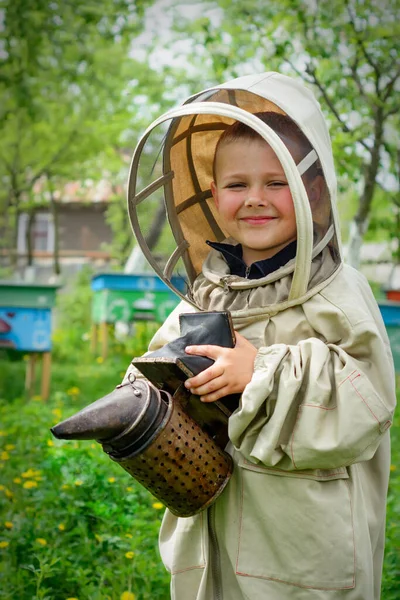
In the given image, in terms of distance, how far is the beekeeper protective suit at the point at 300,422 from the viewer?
1.72 metres

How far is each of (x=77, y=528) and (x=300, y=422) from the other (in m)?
1.73

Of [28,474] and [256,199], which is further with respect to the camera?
[28,474]

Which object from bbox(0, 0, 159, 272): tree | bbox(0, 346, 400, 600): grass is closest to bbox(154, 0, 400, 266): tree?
bbox(0, 0, 159, 272): tree

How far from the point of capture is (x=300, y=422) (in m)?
1.72

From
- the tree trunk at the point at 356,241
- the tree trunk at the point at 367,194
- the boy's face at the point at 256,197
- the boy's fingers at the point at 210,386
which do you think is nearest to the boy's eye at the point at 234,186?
the boy's face at the point at 256,197

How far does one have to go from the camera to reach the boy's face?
197cm

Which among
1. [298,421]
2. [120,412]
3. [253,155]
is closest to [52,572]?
[120,412]

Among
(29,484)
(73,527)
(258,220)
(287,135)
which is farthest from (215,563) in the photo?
(29,484)

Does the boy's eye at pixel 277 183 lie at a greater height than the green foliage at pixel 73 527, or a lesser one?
greater

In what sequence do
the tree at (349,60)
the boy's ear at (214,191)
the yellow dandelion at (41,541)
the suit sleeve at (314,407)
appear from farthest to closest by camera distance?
the tree at (349,60)
the yellow dandelion at (41,541)
the boy's ear at (214,191)
the suit sleeve at (314,407)

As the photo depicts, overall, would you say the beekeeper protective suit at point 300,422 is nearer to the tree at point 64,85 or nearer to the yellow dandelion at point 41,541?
the yellow dandelion at point 41,541

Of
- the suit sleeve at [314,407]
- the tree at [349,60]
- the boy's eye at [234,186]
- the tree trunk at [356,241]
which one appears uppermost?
the tree at [349,60]

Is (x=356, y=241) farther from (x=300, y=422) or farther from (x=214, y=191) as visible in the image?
(x=300, y=422)

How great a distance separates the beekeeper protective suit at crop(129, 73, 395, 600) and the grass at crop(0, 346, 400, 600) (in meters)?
0.79
